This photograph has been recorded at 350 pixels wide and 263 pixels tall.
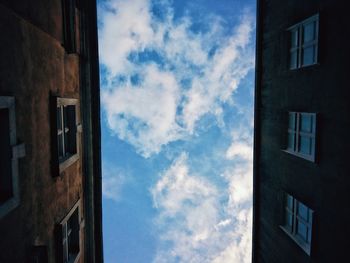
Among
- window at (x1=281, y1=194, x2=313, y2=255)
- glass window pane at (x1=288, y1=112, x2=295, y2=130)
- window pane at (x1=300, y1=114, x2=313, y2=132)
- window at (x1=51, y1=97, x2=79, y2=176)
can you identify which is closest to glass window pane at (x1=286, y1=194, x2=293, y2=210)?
window at (x1=281, y1=194, x2=313, y2=255)

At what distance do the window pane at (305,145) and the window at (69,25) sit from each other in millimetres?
9714

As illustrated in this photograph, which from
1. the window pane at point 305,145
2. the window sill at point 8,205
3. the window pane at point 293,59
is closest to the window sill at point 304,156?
the window pane at point 305,145

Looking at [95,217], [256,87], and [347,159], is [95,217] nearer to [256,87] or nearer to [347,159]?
[256,87]

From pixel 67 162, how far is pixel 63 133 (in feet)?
3.90

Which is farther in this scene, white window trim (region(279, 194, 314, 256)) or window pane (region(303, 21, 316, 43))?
white window trim (region(279, 194, 314, 256))

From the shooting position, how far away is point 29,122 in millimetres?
8938

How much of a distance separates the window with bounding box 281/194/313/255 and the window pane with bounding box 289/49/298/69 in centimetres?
538

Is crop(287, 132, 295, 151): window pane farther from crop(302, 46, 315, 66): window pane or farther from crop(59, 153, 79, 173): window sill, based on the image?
crop(59, 153, 79, 173): window sill

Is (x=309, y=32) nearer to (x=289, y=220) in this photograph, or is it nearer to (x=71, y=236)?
(x=289, y=220)

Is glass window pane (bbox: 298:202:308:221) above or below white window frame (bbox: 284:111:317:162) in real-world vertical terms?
below

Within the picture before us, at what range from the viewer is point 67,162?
12297 mm

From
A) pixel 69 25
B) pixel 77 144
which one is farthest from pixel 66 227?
pixel 69 25

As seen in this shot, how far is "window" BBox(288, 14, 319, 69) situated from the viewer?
11.1 m

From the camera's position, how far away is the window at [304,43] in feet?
36.5
